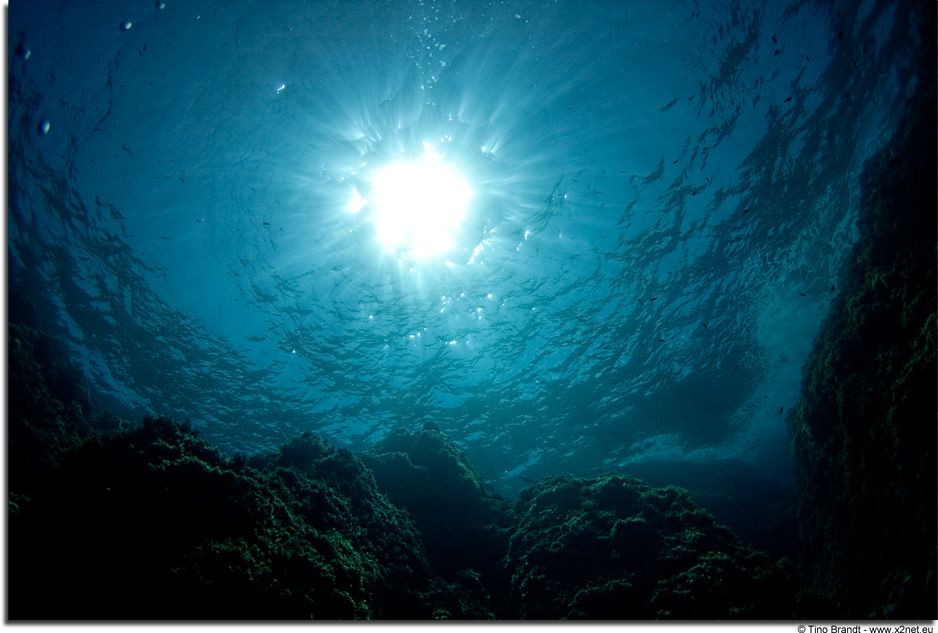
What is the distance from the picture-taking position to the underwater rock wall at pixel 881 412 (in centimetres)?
614

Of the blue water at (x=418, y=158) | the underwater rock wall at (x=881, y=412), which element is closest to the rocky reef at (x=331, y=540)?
the underwater rock wall at (x=881, y=412)

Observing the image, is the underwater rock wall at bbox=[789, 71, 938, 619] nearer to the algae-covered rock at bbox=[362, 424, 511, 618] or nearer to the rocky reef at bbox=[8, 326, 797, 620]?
the rocky reef at bbox=[8, 326, 797, 620]

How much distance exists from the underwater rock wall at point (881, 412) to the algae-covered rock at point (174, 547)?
8.33 meters

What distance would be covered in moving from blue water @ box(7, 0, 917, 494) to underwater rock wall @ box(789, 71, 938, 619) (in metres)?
3.45

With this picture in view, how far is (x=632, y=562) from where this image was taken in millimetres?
6973

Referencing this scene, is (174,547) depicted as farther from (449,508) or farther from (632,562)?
(632,562)

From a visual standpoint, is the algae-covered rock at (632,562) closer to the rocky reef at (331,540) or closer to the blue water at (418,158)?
the rocky reef at (331,540)

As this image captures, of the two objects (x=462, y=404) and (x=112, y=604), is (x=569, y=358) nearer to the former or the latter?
(x=462, y=404)

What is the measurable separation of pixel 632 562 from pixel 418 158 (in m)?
11.0

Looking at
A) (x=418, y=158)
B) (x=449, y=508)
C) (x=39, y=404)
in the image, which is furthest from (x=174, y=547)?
(x=39, y=404)

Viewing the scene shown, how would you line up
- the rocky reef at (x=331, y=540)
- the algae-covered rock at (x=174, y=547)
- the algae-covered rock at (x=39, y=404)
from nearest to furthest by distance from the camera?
1. the algae-covered rock at (x=174, y=547)
2. the rocky reef at (x=331, y=540)
3. the algae-covered rock at (x=39, y=404)

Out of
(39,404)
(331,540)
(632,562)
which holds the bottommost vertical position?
(632,562)

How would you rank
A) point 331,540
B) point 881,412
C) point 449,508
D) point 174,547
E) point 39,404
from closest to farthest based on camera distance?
point 174,547 < point 331,540 < point 881,412 < point 449,508 < point 39,404

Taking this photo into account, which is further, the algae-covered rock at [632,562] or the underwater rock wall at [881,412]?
the underwater rock wall at [881,412]
